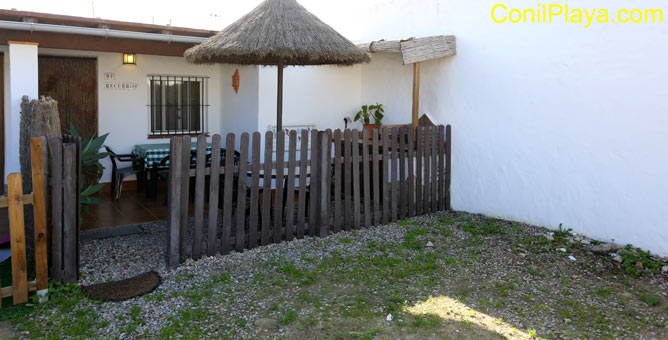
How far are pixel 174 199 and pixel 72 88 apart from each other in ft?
15.3

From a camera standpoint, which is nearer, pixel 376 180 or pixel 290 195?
pixel 290 195

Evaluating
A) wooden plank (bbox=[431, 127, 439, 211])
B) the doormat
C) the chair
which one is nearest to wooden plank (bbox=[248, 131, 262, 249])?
the doormat

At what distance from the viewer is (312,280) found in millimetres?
4840

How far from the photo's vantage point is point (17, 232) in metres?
4.06

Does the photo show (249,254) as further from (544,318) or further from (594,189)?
(594,189)

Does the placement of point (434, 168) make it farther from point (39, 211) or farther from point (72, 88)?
point (72, 88)

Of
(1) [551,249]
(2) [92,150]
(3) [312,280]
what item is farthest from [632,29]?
(2) [92,150]

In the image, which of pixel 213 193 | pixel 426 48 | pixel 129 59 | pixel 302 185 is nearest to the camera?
pixel 213 193

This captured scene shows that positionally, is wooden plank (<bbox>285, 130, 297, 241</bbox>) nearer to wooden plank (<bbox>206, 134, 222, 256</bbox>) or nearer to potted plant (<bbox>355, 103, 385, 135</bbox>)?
wooden plank (<bbox>206, 134, 222, 256</bbox>)

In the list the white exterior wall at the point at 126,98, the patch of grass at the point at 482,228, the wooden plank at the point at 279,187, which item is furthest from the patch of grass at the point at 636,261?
the white exterior wall at the point at 126,98

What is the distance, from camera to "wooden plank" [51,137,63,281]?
433 centimetres

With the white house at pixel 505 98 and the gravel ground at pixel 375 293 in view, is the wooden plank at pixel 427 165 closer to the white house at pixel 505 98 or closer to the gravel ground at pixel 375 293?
the white house at pixel 505 98

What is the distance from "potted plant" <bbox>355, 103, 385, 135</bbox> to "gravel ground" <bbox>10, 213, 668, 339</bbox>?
308 centimetres

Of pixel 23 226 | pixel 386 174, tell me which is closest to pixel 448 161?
pixel 386 174
